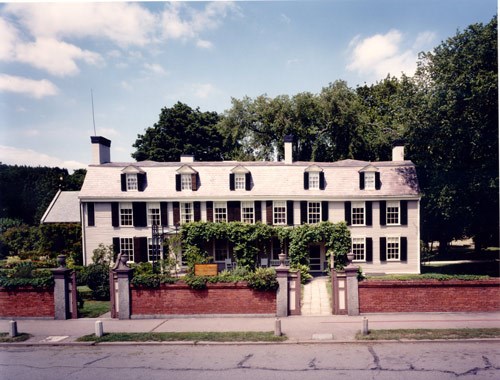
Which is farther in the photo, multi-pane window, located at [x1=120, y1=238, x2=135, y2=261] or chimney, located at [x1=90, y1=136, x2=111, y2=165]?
chimney, located at [x1=90, y1=136, x2=111, y2=165]

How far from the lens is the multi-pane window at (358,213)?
86.8 feet

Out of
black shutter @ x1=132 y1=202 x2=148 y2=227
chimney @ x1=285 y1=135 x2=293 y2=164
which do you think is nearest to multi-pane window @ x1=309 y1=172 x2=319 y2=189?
chimney @ x1=285 y1=135 x2=293 y2=164

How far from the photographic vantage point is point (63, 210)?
112 feet

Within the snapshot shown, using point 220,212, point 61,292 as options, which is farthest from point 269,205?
point 61,292

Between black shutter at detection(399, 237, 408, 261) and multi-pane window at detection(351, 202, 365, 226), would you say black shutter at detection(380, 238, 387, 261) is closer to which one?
black shutter at detection(399, 237, 408, 261)

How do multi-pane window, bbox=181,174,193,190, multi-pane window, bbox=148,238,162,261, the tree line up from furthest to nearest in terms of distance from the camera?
the tree → multi-pane window, bbox=181,174,193,190 → multi-pane window, bbox=148,238,162,261

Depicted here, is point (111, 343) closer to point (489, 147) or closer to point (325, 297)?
point (325, 297)

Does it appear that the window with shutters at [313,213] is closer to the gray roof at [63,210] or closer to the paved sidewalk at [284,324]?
the paved sidewalk at [284,324]

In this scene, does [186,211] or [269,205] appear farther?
[186,211]

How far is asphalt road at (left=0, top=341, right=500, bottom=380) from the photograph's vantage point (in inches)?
366

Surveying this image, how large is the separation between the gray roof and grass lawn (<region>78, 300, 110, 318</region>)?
1736cm

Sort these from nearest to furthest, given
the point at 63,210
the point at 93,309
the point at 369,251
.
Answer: the point at 93,309 → the point at 369,251 → the point at 63,210

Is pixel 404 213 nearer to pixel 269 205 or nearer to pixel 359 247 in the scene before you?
pixel 359 247

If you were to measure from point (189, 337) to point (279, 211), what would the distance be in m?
15.5
